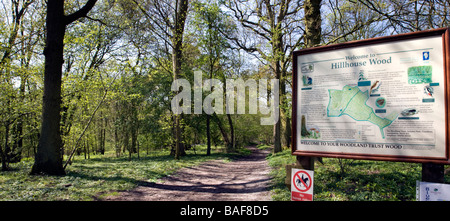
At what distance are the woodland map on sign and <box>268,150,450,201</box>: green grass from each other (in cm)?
307

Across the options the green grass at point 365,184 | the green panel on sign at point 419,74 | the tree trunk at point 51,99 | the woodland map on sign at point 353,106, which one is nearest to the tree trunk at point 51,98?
the tree trunk at point 51,99

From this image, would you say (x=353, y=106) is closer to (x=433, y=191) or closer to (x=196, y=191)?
(x=433, y=191)

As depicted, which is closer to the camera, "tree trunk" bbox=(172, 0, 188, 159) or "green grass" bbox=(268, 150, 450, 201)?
"green grass" bbox=(268, 150, 450, 201)

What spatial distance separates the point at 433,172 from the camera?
296cm

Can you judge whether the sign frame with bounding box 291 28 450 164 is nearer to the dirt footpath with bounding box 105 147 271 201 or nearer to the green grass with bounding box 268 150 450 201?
the green grass with bounding box 268 150 450 201

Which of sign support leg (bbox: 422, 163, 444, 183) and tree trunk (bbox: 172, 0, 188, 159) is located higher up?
tree trunk (bbox: 172, 0, 188, 159)

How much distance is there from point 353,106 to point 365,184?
4367 millimetres

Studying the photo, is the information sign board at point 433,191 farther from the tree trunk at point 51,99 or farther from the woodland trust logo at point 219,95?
the woodland trust logo at point 219,95

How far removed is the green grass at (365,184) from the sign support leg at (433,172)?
2.70 meters

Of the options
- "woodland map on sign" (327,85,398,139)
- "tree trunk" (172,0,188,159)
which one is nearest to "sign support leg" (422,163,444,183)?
"woodland map on sign" (327,85,398,139)

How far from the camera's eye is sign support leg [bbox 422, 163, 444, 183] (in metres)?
2.95

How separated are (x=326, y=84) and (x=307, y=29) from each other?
449 cm

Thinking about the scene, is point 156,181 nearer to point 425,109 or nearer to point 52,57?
point 52,57

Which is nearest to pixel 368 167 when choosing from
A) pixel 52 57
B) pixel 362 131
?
pixel 362 131
